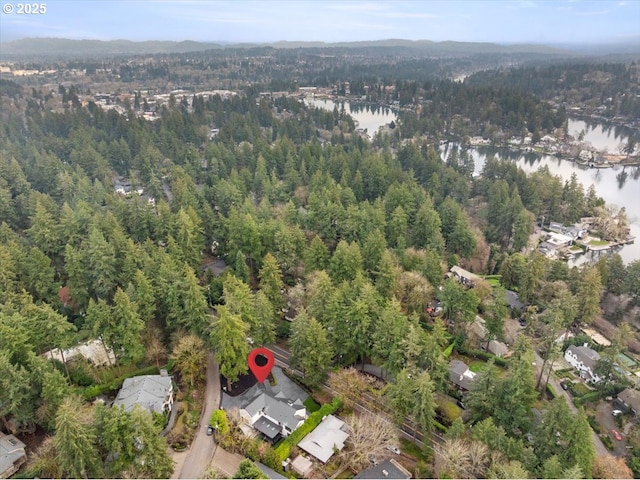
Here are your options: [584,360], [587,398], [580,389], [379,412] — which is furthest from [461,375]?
[584,360]

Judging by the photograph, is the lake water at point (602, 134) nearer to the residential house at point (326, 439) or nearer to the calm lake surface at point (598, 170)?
the calm lake surface at point (598, 170)

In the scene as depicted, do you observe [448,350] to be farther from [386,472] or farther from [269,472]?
[269,472]

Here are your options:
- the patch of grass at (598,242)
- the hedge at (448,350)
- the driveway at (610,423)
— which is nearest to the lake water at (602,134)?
the patch of grass at (598,242)

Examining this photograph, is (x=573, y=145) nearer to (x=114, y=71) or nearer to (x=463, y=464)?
(x=463, y=464)

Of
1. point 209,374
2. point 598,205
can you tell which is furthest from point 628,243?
point 209,374

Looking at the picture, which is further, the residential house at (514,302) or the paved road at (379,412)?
the residential house at (514,302)

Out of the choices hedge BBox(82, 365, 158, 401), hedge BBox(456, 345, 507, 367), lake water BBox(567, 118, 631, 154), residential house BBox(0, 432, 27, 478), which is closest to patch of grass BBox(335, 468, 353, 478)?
hedge BBox(456, 345, 507, 367)

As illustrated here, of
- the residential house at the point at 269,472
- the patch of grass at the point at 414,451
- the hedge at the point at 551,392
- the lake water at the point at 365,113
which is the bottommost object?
the hedge at the point at 551,392
